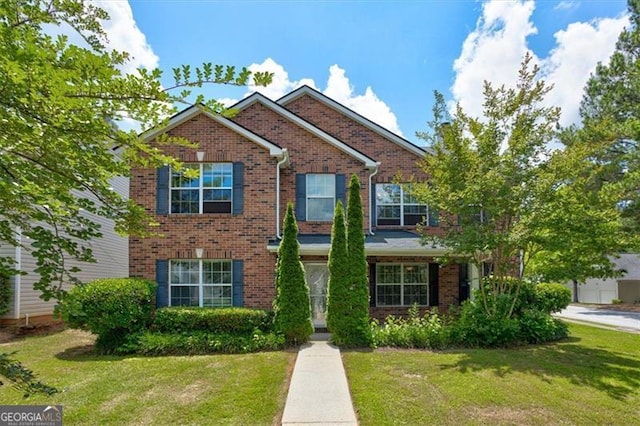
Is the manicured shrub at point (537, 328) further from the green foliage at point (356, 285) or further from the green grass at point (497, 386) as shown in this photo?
the green foliage at point (356, 285)

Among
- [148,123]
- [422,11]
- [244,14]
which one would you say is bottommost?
[148,123]

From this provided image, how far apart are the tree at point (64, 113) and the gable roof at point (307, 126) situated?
10.7 meters

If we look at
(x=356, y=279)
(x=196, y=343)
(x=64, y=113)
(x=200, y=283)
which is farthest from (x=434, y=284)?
(x=64, y=113)

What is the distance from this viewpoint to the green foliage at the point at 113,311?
961 centimetres

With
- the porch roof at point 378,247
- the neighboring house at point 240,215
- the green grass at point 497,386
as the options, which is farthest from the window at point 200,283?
the green grass at point 497,386

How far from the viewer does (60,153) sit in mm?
2398

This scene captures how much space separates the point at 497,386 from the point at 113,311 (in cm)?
891

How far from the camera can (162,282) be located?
11.8 metres

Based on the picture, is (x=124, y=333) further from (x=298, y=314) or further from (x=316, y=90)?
(x=316, y=90)

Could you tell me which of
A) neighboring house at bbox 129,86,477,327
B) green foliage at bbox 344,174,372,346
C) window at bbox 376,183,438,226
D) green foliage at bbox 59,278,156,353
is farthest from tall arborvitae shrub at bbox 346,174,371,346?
green foliage at bbox 59,278,156,353

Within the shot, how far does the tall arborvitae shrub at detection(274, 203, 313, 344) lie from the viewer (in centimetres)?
1020

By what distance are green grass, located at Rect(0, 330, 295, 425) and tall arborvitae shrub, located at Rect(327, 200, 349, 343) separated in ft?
4.81

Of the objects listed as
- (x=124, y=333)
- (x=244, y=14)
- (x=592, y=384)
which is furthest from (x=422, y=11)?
(x=124, y=333)

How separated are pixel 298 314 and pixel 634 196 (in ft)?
65.8
